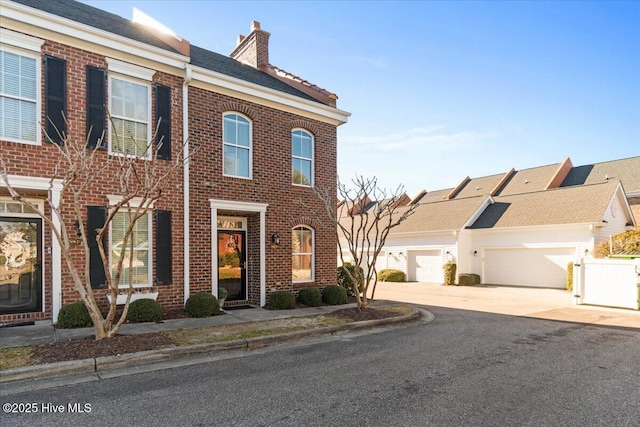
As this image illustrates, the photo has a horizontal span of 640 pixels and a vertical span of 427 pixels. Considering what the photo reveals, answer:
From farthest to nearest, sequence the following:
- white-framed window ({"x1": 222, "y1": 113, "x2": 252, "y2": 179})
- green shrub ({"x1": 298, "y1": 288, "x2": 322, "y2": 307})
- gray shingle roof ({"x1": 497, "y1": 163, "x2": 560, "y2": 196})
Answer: gray shingle roof ({"x1": 497, "y1": 163, "x2": 560, "y2": 196}), green shrub ({"x1": 298, "y1": 288, "x2": 322, "y2": 307}), white-framed window ({"x1": 222, "y1": 113, "x2": 252, "y2": 179})

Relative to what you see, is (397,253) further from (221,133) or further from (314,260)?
(221,133)

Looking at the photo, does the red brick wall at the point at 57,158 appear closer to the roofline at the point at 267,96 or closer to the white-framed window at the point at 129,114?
the white-framed window at the point at 129,114

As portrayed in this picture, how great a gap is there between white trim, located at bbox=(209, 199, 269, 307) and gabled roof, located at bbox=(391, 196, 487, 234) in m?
13.2

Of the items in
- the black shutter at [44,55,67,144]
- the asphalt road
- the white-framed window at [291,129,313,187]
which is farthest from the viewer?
the white-framed window at [291,129,313,187]

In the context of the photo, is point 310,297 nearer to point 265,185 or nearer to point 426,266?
point 265,185

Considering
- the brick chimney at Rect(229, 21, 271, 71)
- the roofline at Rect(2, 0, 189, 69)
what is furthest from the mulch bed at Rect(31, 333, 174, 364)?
the brick chimney at Rect(229, 21, 271, 71)

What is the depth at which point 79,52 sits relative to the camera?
28.8 feet

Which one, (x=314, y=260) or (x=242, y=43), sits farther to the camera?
(x=242, y=43)

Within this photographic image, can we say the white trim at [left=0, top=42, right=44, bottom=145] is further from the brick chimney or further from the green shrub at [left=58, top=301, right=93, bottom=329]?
the brick chimney

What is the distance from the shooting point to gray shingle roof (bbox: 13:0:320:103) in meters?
9.75

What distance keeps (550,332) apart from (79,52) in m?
12.4

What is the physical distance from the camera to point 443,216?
76.9 ft

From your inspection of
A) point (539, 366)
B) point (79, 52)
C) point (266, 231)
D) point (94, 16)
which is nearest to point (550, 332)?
point (539, 366)

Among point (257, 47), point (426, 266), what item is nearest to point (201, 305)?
point (257, 47)
